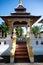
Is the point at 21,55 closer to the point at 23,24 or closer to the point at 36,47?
the point at 36,47

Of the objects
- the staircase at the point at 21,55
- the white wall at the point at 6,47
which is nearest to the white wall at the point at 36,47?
the staircase at the point at 21,55

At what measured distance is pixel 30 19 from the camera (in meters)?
17.7

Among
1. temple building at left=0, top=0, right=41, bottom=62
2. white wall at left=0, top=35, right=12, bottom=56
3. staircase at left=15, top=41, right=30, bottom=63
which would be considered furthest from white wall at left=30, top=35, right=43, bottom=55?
white wall at left=0, top=35, right=12, bottom=56

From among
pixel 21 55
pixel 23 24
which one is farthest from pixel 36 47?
pixel 23 24

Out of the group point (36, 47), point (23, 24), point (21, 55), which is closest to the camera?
point (21, 55)

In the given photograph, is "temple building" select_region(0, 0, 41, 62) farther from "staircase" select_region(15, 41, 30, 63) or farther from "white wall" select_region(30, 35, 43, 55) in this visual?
"white wall" select_region(30, 35, 43, 55)

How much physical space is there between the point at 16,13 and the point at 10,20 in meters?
1.13

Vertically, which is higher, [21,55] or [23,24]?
[23,24]

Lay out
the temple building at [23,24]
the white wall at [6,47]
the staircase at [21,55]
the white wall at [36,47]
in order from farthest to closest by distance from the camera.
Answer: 1. the white wall at [6,47]
2. the white wall at [36,47]
3. the temple building at [23,24]
4. the staircase at [21,55]

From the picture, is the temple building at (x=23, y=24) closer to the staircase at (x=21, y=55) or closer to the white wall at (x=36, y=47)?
the staircase at (x=21, y=55)

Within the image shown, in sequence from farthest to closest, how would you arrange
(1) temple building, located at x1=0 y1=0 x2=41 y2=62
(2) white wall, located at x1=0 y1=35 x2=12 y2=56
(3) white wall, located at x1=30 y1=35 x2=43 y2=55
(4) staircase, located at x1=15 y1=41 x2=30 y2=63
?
1. (2) white wall, located at x1=0 y1=35 x2=12 y2=56
2. (3) white wall, located at x1=30 y1=35 x2=43 y2=55
3. (1) temple building, located at x1=0 y1=0 x2=41 y2=62
4. (4) staircase, located at x1=15 y1=41 x2=30 y2=63

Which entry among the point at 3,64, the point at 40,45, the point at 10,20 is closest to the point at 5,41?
the point at 10,20

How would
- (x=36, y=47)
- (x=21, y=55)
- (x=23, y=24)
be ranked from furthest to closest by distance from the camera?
(x=23, y=24), (x=36, y=47), (x=21, y=55)

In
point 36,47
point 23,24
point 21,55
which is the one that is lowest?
point 21,55
